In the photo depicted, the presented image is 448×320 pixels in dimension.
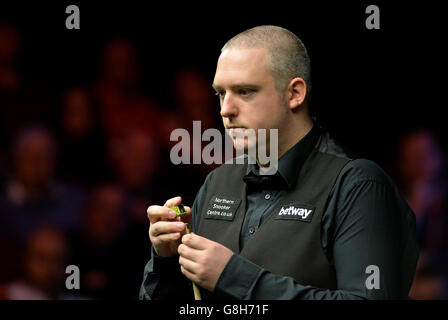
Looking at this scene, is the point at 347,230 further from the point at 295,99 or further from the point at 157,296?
the point at 157,296

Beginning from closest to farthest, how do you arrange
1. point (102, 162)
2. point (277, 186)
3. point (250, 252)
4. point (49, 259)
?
point (250, 252) < point (277, 186) < point (49, 259) < point (102, 162)

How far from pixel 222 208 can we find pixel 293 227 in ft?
1.06

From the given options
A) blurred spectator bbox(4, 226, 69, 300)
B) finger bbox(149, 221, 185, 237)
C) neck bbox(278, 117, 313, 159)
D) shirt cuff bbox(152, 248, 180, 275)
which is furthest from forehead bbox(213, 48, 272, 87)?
blurred spectator bbox(4, 226, 69, 300)

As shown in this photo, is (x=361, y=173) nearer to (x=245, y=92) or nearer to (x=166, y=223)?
(x=245, y=92)

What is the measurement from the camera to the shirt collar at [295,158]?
2041mm

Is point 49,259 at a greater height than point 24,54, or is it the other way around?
point 24,54

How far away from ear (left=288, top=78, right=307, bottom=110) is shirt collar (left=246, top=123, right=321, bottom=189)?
11cm

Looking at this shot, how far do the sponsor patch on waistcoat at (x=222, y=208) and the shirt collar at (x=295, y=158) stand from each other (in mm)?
194

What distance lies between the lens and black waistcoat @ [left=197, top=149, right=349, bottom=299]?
6.13ft

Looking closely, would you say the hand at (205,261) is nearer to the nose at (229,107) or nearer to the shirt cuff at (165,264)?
the shirt cuff at (165,264)

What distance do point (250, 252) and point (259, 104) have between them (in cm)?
42

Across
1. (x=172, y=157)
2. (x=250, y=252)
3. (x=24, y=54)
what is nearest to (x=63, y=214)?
(x=172, y=157)

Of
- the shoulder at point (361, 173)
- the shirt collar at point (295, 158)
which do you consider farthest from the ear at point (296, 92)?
the shoulder at point (361, 173)

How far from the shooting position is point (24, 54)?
3.93m
